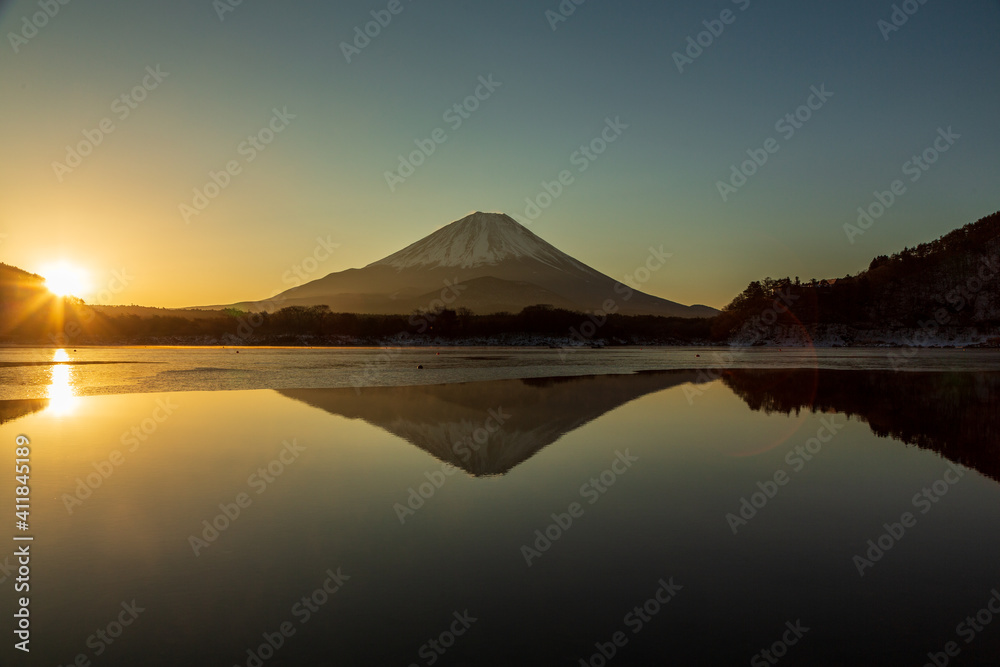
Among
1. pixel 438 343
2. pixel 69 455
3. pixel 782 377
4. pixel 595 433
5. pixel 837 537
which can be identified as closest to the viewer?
pixel 837 537

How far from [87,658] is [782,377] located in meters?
36.4

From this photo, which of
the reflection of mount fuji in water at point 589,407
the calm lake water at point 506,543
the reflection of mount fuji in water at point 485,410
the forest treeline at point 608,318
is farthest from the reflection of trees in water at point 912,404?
the forest treeline at point 608,318

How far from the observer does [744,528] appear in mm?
8062

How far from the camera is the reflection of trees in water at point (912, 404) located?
13.9m

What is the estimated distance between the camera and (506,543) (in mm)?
7328

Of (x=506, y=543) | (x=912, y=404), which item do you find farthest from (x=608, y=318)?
(x=506, y=543)

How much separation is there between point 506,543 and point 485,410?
12215 millimetres

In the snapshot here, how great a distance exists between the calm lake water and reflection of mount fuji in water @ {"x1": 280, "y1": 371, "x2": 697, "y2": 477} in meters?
0.18

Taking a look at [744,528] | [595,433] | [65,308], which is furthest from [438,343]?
[744,528]

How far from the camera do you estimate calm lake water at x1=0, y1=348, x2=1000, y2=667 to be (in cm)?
505

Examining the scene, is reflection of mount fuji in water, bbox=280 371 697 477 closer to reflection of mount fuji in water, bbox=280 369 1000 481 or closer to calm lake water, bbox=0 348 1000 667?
reflection of mount fuji in water, bbox=280 369 1000 481

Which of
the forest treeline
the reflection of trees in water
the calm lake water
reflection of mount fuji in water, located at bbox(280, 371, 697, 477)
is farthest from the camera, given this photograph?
the forest treeline

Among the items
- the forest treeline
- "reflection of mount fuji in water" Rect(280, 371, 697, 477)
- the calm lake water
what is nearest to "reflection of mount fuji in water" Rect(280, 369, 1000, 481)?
"reflection of mount fuji in water" Rect(280, 371, 697, 477)

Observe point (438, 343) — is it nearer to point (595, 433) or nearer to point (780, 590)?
point (595, 433)
